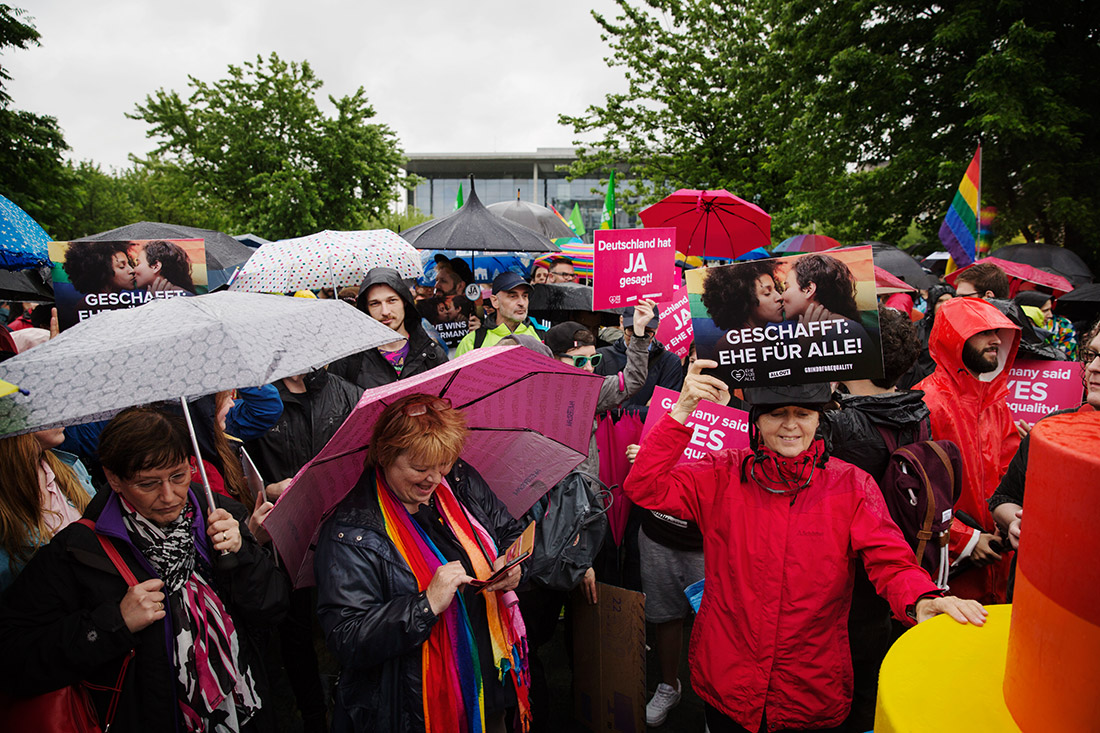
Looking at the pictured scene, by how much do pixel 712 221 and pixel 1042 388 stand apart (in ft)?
16.6

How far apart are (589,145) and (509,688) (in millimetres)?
19054

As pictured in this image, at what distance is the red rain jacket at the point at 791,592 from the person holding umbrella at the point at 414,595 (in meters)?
0.79

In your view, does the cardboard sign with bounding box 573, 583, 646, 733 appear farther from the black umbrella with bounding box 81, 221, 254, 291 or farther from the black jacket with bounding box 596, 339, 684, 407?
the black umbrella with bounding box 81, 221, 254, 291

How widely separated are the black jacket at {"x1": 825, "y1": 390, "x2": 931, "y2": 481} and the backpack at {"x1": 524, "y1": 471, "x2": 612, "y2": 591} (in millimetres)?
1085

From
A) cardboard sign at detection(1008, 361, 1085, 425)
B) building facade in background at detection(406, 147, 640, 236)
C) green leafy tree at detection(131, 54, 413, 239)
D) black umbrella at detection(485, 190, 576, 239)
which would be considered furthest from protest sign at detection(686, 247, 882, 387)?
building facade in background at detection(406, 147, 640, 236)

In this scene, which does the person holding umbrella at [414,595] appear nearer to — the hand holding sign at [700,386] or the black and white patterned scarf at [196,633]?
the black and white patterned scarf at [196,633]

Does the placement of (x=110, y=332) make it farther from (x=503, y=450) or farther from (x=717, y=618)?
(x=717, y=618)

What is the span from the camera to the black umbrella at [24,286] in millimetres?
6065

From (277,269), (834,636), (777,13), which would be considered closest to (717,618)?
(834,636)

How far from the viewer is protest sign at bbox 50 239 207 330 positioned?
358 centimetres

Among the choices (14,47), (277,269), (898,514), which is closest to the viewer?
(898,514)

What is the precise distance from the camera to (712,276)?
2.30m

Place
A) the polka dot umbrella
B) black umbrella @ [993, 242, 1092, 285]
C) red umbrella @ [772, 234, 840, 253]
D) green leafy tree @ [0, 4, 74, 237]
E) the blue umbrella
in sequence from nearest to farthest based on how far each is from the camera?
1. the blue umbrella
2. the polka dot umbrella
3. black umbrella @ [993, 242, 1092, 285]
4. red umbrella @ [772, 234, 840, 253]
5. green leafy tree @ [0, 4, 74, 237]

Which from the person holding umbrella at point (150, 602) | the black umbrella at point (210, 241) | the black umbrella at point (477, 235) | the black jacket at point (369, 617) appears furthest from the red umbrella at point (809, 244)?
the person holding umbrella at point (150, 602)
